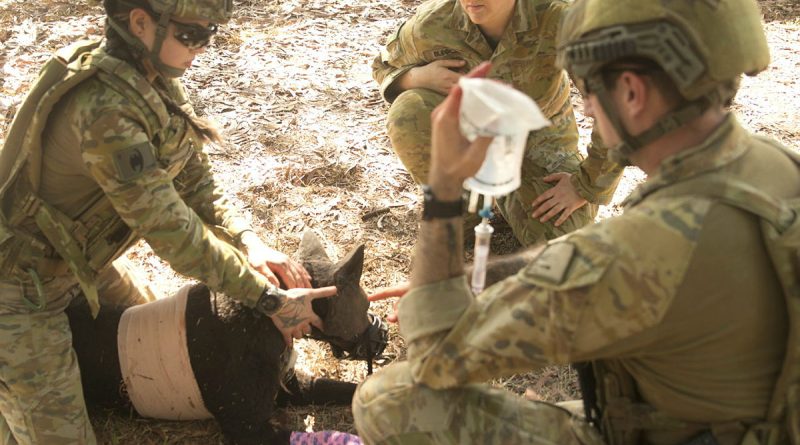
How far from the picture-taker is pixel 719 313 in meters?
2.10

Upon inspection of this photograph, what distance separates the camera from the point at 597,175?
4590 mm

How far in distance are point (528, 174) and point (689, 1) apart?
2.82 m

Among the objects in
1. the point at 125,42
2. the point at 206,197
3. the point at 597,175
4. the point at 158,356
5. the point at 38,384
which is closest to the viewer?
the point at 125,42

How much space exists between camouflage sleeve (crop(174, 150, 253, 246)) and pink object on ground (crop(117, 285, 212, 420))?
522 mm

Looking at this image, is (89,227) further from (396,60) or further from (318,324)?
(396,60)

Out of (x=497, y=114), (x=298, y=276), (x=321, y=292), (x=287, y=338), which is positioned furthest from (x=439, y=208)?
(x=287, y=338)

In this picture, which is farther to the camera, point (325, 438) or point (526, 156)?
point (526, 156)

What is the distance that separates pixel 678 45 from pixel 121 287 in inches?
131

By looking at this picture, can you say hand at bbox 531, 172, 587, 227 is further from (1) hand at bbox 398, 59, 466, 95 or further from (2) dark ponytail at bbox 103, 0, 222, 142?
(2) dark ponytail at bbox 103, 0, 222, 142

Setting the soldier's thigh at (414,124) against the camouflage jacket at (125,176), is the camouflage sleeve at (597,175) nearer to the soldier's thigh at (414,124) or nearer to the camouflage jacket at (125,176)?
the soldier's thigh at (414,124)

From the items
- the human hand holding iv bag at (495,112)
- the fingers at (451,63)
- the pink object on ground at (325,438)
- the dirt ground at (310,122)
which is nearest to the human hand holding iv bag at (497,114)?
the human hand holding iv bag at (495,112)

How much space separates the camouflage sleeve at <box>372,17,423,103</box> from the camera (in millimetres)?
5039

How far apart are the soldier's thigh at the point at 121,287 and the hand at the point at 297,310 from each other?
3.61 feet

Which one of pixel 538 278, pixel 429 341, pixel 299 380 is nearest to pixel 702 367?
pixel 538 278
